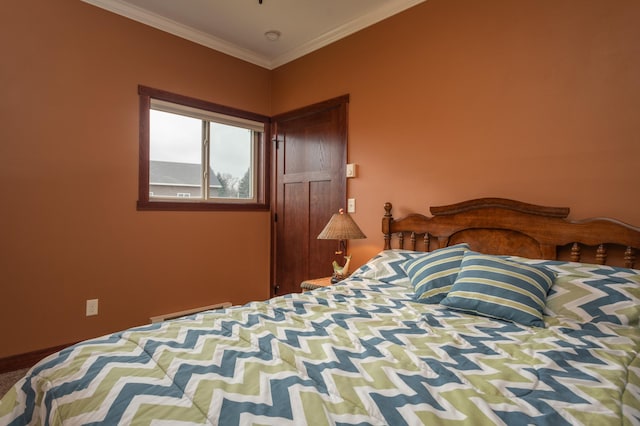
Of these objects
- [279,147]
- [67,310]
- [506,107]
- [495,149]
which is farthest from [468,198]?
[67,310]

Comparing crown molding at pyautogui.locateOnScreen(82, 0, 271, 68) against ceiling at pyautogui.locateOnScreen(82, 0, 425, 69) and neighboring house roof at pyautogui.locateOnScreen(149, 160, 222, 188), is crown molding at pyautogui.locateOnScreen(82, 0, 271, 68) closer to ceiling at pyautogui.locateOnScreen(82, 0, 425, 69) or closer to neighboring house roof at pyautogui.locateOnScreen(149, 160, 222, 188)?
ceiling at pyautogui.locateOnScreen(82, 0, 425, 69)

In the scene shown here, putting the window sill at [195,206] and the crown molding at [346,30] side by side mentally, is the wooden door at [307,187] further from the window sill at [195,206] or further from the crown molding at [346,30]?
the crown molding at [346,30]

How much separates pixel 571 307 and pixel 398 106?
180cm

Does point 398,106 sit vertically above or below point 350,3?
below

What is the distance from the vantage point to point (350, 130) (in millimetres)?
3039

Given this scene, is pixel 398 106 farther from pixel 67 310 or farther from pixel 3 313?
pixel 3 313

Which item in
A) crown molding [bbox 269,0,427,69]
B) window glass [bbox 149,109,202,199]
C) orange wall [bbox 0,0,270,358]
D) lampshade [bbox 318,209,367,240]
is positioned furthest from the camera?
window glass [bbox 149,109,202,199]

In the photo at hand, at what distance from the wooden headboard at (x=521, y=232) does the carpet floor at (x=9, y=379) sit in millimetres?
2705

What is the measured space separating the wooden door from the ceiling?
0.62 m

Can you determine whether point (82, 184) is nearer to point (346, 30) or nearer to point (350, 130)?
point (350, 130)

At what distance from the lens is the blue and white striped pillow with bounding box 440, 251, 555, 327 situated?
1475mm

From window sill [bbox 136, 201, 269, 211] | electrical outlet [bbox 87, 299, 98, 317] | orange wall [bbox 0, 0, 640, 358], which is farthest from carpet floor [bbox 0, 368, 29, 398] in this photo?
window sill [bbox 136, 201, 269, 211]

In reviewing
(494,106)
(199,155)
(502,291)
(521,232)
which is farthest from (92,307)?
(494,106)

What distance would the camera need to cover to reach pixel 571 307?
4.93 feet
